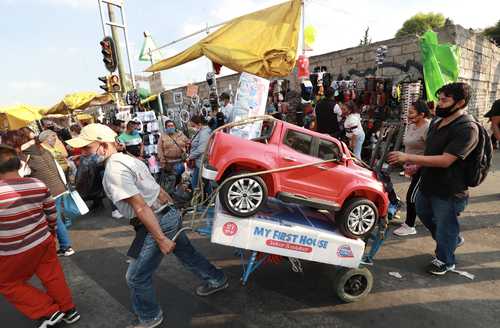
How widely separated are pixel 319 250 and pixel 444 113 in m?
1.97

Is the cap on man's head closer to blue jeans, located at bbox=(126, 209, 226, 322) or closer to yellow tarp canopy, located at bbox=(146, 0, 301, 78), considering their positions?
blue jeans, located at bbox=(126, 209, 226, 322)

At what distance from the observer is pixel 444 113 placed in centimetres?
305

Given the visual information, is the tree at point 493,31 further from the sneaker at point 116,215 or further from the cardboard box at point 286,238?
the sneaker at point 116,215

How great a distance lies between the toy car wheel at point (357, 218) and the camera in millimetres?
2781

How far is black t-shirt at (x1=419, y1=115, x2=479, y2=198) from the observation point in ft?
9.38

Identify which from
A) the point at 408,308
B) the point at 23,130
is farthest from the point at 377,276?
the point at 23,130

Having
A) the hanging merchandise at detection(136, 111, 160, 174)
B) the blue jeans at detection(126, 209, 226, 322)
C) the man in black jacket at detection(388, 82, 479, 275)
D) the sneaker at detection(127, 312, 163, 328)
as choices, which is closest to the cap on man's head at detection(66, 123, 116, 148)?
the blue jeans at detection(126, 209, 226, 322)

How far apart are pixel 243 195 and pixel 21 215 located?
6.31 feet

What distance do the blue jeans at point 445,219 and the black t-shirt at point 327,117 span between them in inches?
149

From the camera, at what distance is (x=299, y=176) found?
9.15ft

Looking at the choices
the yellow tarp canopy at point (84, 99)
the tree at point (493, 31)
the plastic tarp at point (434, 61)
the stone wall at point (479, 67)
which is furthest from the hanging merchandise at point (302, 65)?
the tree at point (493, 31)

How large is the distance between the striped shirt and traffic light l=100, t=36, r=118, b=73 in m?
9.21

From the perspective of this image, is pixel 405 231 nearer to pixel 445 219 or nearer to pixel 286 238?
pixel 445 219

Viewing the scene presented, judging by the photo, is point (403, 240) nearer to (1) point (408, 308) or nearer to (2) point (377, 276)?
(2) point (377, 276)
